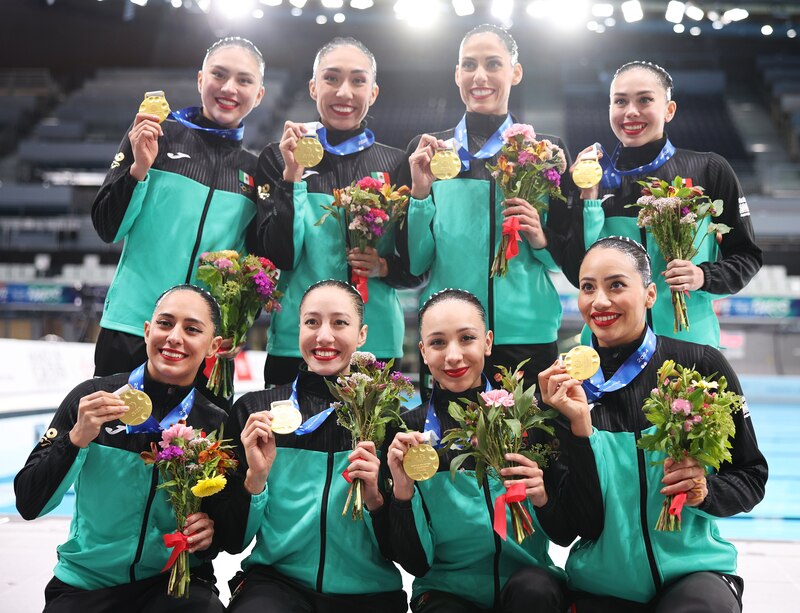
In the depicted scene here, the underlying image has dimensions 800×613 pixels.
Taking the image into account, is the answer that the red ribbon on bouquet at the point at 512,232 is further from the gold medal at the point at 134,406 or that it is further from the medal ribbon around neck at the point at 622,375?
the gold medal at the point at 134,406

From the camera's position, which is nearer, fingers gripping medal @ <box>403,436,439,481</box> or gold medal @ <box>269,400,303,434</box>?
fingers gripping medal @ <box>403,436,439,481</box>

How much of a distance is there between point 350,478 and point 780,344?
56.4 feet

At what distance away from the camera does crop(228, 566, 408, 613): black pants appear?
9.04 ft

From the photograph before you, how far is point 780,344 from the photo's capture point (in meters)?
17.4

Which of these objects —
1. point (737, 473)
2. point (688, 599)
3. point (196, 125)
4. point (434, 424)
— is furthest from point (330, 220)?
point (688, 599)

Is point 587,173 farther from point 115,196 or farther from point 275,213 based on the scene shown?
point 115,196

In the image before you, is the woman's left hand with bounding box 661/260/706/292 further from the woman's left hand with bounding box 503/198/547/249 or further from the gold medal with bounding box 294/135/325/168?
the gold medal with bounding box 294/135/325/168

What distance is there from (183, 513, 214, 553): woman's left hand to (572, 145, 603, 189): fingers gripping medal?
2051mm

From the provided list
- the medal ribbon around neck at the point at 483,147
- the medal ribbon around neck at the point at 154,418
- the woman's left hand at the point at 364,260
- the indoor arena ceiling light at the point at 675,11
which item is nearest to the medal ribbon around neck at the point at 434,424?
the woman's left hand at the point at 364,260

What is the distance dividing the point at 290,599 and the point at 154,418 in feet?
2.86

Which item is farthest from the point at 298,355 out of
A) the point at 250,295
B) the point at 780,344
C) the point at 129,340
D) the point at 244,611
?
the point at 780,344

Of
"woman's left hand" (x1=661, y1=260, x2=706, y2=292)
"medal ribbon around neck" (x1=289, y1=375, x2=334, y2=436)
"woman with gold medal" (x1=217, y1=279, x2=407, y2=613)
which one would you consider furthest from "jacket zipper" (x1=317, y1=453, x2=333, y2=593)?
"woman's left hand" (x1=661, y1=260, x2=706, y2=292)

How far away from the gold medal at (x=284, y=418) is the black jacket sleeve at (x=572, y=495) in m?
0.95

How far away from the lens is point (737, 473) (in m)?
2.77
